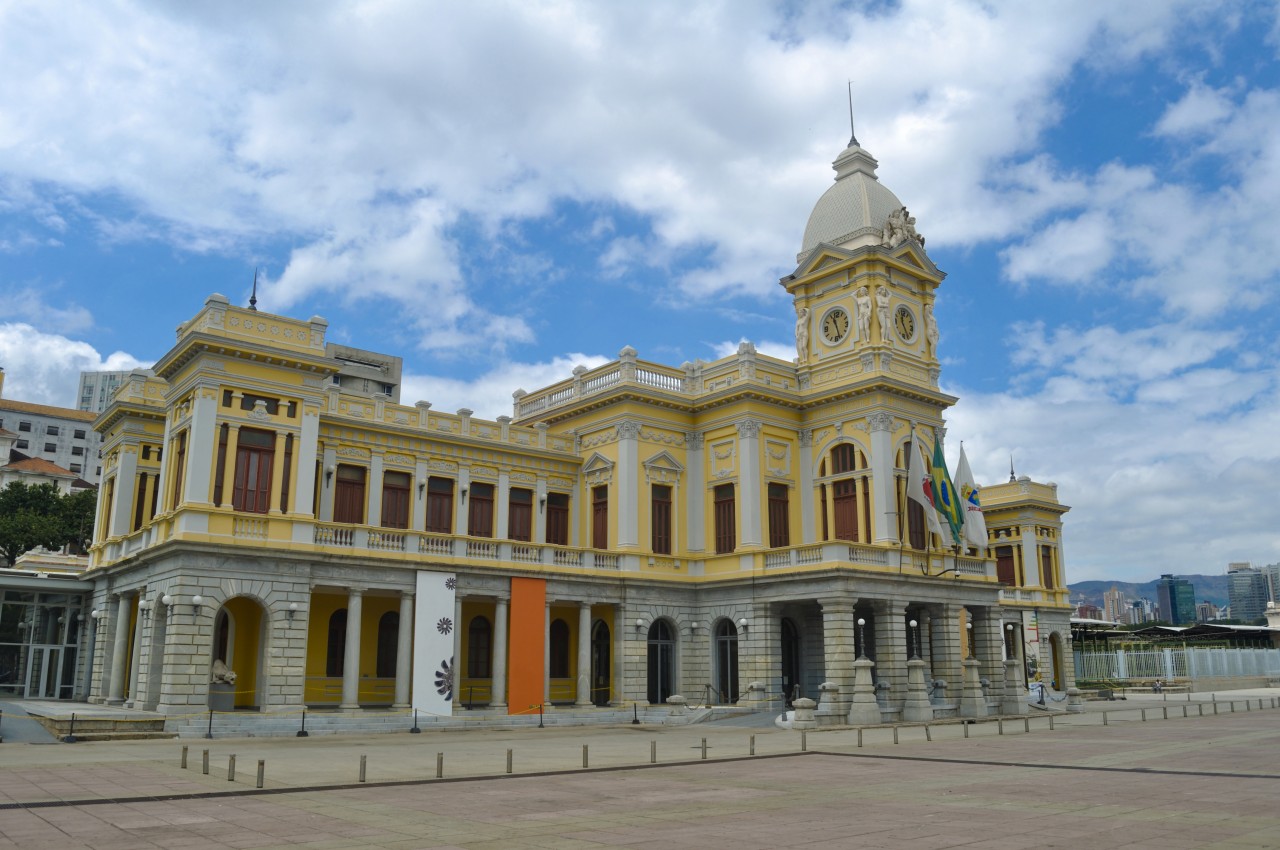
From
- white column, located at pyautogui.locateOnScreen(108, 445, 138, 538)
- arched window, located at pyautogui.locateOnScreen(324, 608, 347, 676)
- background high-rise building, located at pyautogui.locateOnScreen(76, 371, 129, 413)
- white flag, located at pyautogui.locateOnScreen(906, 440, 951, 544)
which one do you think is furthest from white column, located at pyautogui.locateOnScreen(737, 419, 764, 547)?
background high-rise building, located at pyautogui.locateOnScreen(76, 371, 129, 413)

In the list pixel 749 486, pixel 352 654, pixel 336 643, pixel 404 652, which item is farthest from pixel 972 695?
pixel 336 643

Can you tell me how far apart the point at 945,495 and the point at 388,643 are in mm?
22456

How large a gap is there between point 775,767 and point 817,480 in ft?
72.5

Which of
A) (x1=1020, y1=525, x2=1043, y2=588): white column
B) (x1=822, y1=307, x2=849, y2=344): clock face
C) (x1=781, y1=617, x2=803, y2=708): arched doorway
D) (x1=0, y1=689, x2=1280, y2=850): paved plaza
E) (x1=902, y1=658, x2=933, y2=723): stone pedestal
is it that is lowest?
(x1=0, y1=689, x2=1280, y2=850): paved plaza

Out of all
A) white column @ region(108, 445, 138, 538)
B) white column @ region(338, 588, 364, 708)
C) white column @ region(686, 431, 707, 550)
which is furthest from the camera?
white column @ region(686, 431, 707, 550)

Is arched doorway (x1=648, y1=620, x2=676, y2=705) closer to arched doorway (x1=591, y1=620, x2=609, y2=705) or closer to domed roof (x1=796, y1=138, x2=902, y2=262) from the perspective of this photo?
arched doorway (x1=591, y1=620, x2=609, y2=705)

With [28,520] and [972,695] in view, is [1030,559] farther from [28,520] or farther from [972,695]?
[28,520]

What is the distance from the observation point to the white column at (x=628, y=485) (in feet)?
138

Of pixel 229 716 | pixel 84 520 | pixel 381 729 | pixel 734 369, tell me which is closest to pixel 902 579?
pixel 734 369

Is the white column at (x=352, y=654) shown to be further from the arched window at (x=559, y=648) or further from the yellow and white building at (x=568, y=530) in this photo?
the arched window at (x=559, y=648)

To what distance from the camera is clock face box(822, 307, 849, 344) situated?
4412 centimetres

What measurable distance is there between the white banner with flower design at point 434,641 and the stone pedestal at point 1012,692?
75.6 ft

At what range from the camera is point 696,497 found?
44.2m

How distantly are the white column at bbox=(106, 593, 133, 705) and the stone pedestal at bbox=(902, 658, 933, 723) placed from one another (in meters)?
27.7
